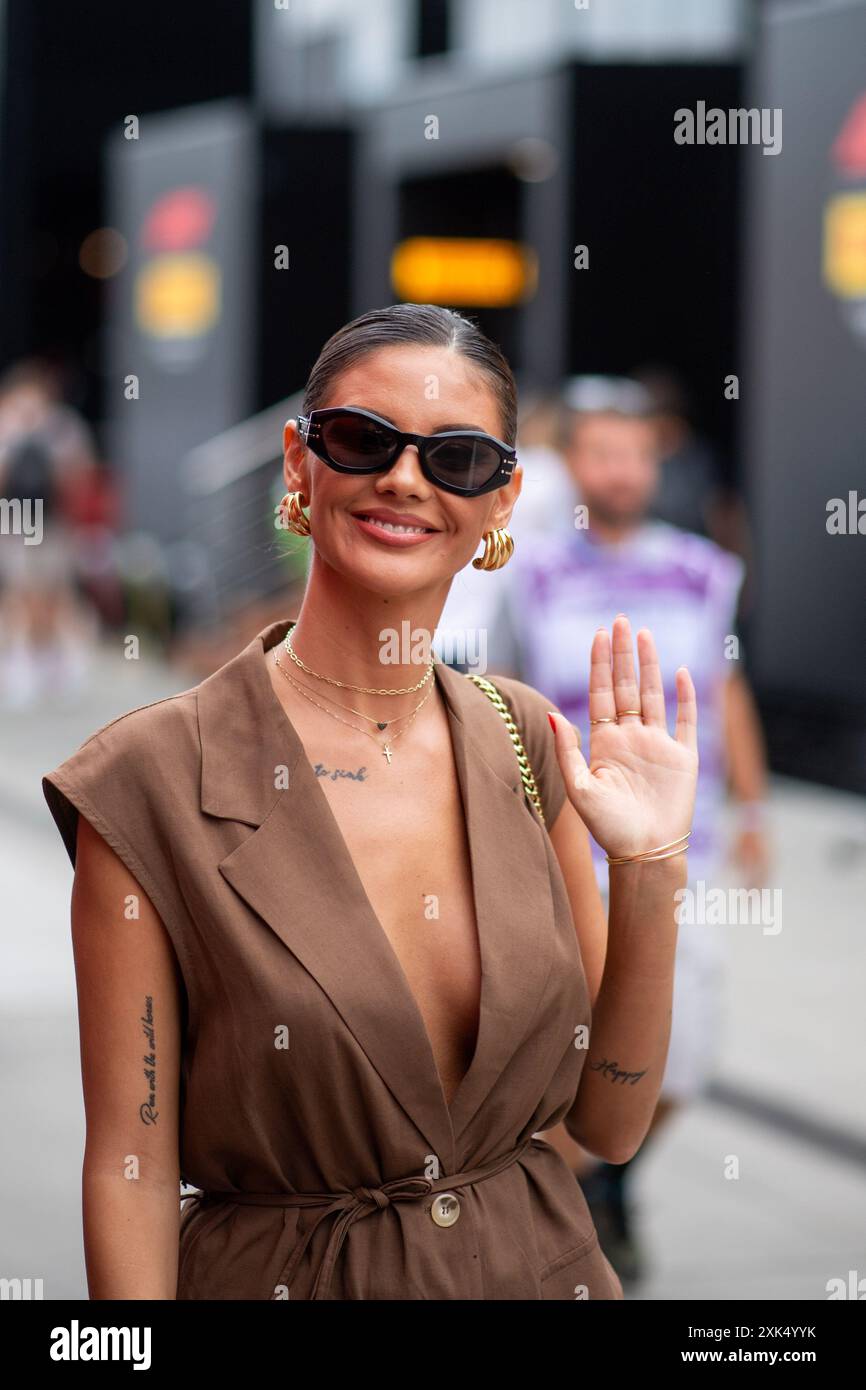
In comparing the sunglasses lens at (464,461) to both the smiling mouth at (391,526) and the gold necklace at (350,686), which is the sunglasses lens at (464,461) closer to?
the smiling mouth at (391,526)

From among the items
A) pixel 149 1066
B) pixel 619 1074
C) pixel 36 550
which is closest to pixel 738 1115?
pixel 619 1074

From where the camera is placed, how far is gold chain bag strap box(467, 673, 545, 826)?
2.42 metres

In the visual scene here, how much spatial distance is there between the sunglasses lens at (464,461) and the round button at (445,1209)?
0.78 metres

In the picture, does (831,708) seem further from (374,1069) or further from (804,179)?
(374,1069)

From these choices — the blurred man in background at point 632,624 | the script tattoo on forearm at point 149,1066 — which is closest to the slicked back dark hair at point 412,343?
the script tattoo on forearm at point 149,1066

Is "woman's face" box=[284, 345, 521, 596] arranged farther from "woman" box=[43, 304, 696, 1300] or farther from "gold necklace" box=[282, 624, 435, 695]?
"gold necklace" box=[282, 624, 435, 695]

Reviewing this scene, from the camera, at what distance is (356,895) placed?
217 centimetres

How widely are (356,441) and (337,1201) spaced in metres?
0.83

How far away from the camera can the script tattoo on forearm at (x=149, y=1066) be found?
2127 mm

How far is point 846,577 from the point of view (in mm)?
11727

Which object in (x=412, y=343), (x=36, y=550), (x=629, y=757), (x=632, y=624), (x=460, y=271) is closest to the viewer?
(x=412, y=343)

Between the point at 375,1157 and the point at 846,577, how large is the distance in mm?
9954

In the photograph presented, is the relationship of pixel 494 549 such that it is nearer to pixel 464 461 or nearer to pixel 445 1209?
pixel 464 461

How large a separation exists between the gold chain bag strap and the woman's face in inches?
10.2
